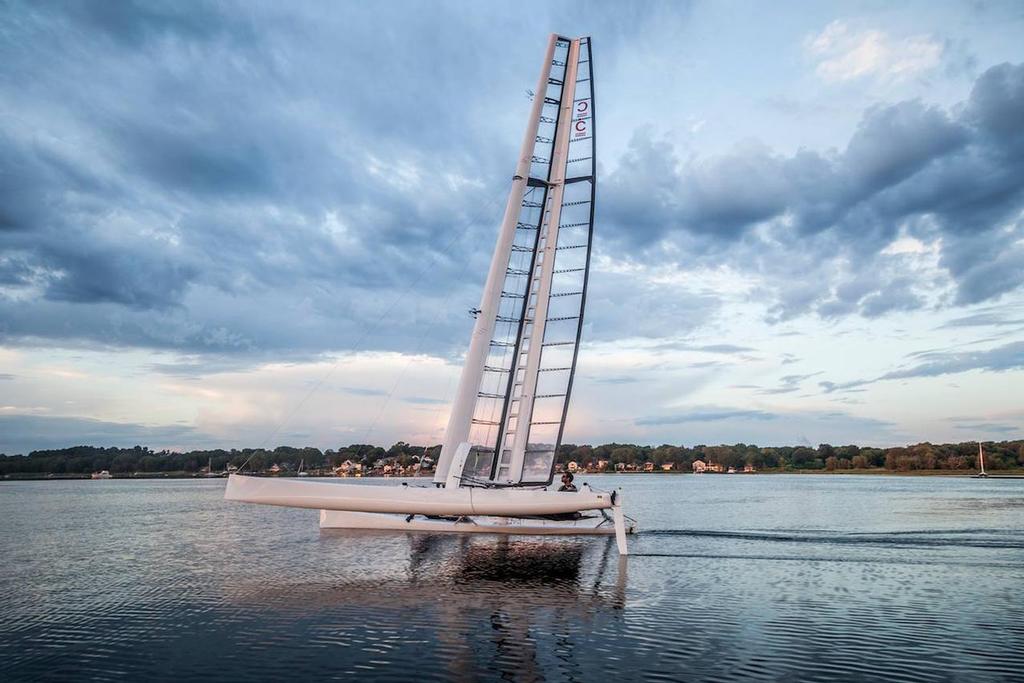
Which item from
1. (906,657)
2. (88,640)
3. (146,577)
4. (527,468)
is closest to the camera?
(906,657)

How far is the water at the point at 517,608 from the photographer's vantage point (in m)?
9.60

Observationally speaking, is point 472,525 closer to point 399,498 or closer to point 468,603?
point 399,498

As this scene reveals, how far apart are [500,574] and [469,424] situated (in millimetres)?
5022

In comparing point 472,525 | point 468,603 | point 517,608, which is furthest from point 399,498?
point 472,525

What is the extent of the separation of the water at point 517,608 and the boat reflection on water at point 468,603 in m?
0.06

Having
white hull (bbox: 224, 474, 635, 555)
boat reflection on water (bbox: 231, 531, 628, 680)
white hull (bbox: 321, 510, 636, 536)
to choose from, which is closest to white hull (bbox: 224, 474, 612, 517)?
white hull (bbox: 224, 474, 635, 555)

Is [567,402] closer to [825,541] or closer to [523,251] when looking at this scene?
[523,251]

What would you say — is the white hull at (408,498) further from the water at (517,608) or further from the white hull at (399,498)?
the water at (517,608)

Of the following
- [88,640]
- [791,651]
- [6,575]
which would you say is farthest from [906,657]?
[6,575]

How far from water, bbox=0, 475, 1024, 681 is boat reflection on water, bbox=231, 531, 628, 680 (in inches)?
2.4

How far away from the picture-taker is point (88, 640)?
439 inches

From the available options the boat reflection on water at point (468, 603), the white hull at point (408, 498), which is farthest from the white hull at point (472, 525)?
the white hull at point (408, 498)

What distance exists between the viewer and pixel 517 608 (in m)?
13.5

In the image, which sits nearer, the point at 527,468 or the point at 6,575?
the point at 6,575
